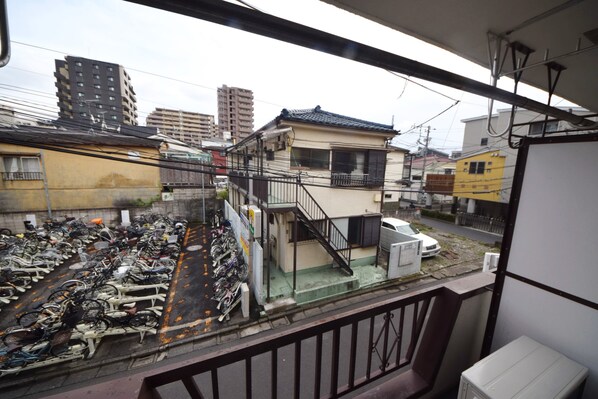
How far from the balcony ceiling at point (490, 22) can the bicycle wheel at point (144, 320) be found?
6.56m

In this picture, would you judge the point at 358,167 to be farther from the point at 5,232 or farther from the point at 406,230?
the point at 5,232

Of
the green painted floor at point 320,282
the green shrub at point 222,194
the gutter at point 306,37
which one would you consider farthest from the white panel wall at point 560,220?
the green shrub at point 222,194

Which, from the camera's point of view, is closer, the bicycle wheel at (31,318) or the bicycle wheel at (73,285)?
the bicycle wheel at (31,318)

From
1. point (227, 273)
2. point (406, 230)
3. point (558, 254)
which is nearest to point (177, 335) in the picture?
point (227, 273)

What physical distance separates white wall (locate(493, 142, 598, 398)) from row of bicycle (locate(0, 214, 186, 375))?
21.4 feet

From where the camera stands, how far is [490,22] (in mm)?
1628

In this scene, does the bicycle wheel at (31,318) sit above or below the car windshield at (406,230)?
below

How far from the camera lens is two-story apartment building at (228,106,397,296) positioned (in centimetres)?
691

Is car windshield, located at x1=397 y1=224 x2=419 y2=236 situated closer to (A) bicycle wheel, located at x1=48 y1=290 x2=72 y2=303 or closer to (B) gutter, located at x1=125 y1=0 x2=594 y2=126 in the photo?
(B) gutter, located at x1=125 y1=0 x2=594 y2=126

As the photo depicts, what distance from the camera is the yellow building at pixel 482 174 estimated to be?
48.0 feet

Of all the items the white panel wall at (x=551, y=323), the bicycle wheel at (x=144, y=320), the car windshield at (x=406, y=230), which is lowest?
the bicycle wheel at (x=144, y=320)

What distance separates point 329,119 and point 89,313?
8651 mm

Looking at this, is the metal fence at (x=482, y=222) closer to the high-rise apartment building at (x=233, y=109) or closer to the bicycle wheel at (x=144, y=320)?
the bicycle wheel at (x=144, y=320)

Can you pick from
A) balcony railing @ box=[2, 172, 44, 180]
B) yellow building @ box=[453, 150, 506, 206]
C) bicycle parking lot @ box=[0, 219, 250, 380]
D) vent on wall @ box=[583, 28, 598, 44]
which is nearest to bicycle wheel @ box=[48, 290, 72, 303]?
bicycle parking lot @ box=[0, 219, 250, 380]
